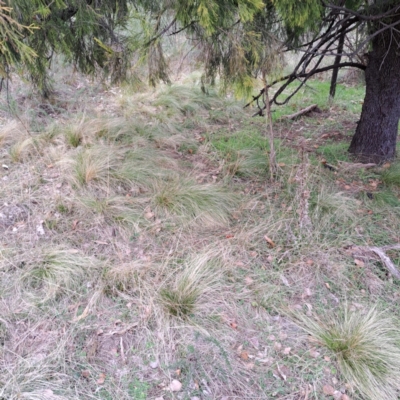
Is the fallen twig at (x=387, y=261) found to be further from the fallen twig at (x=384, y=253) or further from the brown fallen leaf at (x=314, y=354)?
the brown fallen leaf at (x=314, y=354)

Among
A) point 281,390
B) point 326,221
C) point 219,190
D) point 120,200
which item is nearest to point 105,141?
point 120,200

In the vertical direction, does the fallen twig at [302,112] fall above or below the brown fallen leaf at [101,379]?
above

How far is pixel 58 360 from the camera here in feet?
6.35

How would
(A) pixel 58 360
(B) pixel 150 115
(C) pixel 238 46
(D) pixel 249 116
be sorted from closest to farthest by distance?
(A) pixel 58 360
(C) pixel 238 46
(B) pixel 150 115
(D) pixel 249 116

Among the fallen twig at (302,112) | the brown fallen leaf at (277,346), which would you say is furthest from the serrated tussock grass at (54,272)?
the fallen twig at (302,112)

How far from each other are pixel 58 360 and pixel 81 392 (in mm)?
250

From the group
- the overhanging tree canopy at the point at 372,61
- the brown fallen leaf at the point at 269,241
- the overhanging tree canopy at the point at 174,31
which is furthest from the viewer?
the overhanging tree canopy at the point at 372,61

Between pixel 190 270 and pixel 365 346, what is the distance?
1246 mm

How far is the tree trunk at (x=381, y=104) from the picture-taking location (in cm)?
373

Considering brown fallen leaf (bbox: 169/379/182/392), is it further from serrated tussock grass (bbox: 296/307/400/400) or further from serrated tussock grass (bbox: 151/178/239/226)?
serrated tussock grass (bbox: 151/178/239/226)

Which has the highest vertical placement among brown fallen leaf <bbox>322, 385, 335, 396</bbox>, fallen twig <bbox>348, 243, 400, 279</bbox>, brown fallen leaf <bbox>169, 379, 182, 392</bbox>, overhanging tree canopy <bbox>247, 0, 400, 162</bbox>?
overhanging tree canopy <bbox>247, 0, 400, 162</bbox>

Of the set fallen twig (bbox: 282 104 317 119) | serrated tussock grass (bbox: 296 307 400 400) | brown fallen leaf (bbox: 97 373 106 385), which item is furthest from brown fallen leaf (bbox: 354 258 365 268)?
fallen twig (bbox: 282 104 317 119)

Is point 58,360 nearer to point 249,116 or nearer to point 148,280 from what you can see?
point 148,280

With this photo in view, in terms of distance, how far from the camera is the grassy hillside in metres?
1.93
